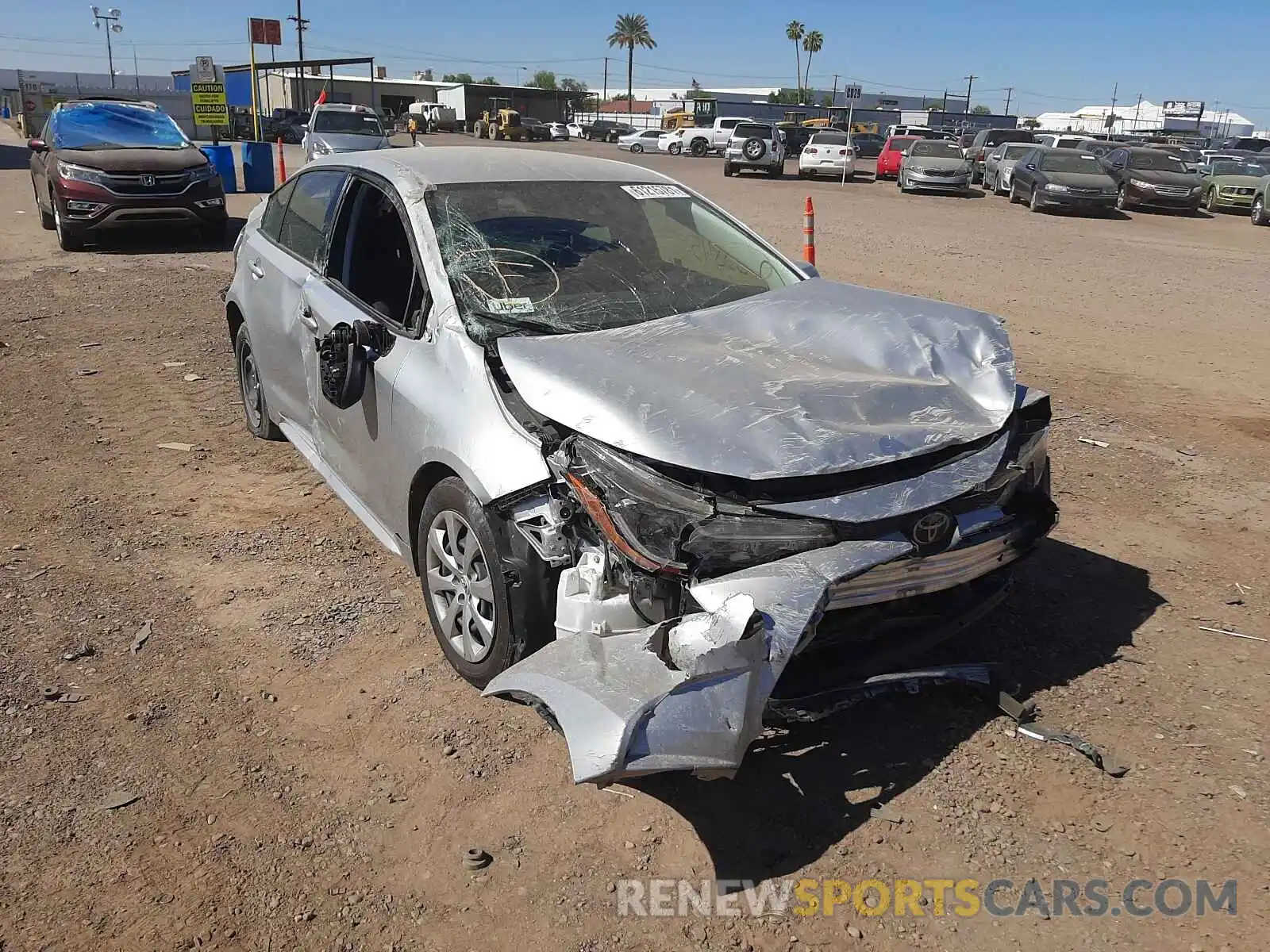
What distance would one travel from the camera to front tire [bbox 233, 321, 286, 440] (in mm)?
5781

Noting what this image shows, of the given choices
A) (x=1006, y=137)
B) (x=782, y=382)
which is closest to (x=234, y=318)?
(x=782, y=382)

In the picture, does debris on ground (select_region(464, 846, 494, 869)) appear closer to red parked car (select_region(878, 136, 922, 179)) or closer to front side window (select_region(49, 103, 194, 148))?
front side window (select_region(49, 103, 194, 148))

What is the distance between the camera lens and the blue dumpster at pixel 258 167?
19859 mm

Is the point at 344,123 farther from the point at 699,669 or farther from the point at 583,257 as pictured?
the point at 699,669

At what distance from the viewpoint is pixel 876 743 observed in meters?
3.28

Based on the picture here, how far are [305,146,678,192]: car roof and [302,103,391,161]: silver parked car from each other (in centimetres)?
1752

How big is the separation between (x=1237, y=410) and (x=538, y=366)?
5.93 metres

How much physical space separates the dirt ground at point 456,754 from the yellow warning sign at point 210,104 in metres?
19.0

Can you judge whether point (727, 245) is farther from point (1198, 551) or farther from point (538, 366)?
point (1198, 551)

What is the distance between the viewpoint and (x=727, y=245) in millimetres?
4785

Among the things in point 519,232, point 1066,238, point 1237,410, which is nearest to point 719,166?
point 1066,238

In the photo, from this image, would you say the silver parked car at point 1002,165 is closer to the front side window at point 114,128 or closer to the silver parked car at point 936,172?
the silver parked car at point 936,172

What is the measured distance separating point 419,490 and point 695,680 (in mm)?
1545

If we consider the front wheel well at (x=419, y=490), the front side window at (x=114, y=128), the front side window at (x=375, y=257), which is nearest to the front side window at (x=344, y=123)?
the front side window at (x=114, y=128)
